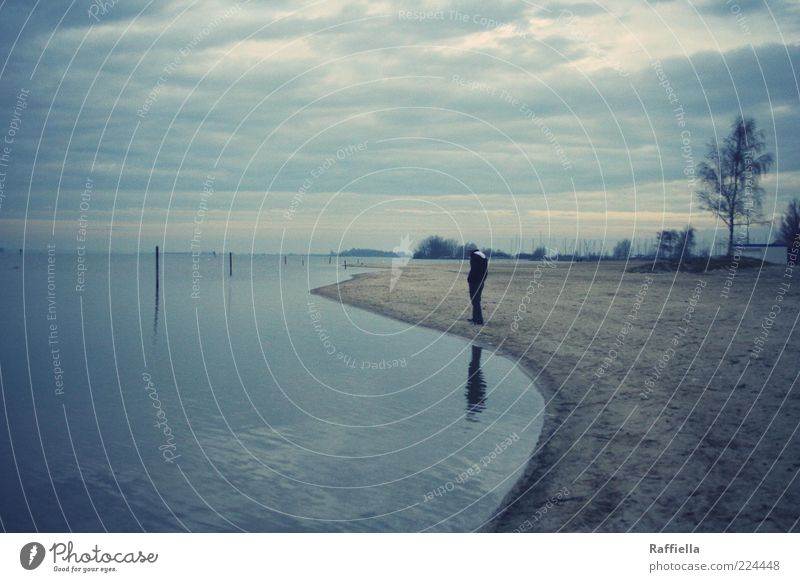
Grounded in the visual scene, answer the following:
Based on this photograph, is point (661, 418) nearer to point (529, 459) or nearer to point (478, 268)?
point (529, 459)

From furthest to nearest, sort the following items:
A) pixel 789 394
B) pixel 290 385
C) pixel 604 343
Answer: pixel 604 343 → pixel 290 385 → pixel 789 394

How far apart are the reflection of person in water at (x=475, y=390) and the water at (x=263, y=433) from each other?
64 mm

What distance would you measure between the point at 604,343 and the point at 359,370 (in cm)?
805

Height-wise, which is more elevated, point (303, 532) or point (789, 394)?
point (789, 394)

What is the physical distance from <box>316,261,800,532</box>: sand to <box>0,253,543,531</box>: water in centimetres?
86

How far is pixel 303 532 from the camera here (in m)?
9.50

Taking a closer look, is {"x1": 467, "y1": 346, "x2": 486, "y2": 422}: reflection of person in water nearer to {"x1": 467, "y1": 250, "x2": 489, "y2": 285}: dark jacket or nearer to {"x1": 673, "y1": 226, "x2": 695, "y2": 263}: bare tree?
{"x1": 467, "y1": 250, "x2": 489, "y2": 285}: dark jacket

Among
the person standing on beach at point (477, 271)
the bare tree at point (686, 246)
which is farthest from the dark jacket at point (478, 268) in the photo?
the bare tree at point (686, 246)

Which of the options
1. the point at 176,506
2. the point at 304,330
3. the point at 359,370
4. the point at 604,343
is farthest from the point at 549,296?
the point at 176,506

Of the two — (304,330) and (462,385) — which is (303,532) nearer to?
(462,385)

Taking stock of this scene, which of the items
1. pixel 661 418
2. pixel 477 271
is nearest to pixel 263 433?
pixel 661 418

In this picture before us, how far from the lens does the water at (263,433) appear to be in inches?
405

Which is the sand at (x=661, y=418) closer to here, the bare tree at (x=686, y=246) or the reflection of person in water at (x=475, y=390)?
the reflection of person in water at (x=475, y=390)

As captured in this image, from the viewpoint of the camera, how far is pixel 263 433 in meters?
14.7
